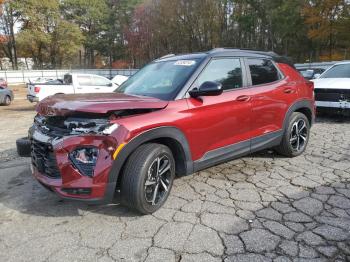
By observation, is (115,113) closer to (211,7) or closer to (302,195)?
(302,195)

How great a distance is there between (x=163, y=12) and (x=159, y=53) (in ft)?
23.4

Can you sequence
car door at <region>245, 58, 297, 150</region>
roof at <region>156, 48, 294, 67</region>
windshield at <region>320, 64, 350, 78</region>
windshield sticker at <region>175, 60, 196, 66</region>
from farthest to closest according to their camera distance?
windshield at <region>320, 64, 350, 78</region> < car door at <region>245, 58, 297, 150</region> < roof at <region>156, 48, 294, 67</region> < windshield sticker at <region>175, 60, 196, 66</region>

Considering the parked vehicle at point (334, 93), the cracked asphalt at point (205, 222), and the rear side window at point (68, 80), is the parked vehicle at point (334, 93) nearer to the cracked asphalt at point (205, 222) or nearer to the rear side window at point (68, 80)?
the cracked asphalt at point (205, 222)

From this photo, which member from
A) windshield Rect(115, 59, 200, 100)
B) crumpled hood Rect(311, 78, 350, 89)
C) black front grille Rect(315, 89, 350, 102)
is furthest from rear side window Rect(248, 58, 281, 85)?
crumpled hood Rect(311, 78, 350, 89)

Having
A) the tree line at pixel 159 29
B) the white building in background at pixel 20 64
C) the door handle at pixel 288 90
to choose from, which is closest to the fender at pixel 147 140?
the door handle at pixel 288 90

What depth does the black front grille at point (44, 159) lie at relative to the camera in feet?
10.7

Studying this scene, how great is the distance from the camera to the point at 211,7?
45438 mm

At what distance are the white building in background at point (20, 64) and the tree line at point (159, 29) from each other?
58.6 inches

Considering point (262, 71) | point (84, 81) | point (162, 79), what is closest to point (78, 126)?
point (162, 79)

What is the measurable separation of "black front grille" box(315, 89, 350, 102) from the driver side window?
4687 mm

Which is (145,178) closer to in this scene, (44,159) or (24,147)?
(44,159)

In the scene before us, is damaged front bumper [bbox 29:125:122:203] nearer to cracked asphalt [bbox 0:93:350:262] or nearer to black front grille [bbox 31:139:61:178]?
black front grille [bbox 31:139:61:178]

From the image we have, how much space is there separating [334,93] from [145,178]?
6.60 metres

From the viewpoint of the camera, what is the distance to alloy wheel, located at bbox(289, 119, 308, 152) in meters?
5.47
